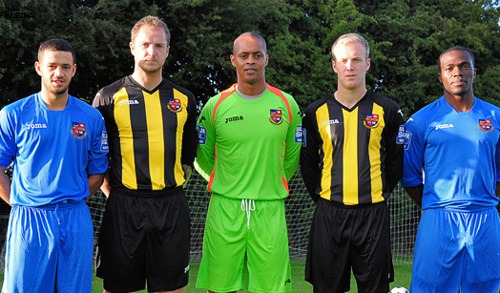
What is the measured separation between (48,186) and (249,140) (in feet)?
4.18

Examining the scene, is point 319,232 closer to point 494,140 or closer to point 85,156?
point 494,140

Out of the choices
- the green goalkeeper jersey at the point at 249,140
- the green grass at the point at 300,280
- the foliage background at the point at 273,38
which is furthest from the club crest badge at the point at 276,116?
the foliage background at the point at 273,38

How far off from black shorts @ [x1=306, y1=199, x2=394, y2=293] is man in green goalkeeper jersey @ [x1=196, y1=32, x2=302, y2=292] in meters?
0.26

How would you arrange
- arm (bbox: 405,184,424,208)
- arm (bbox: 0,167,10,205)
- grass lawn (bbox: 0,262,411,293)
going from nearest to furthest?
arm (bbox: 0,167,10,205) < arm (bbox: 405,184,424,208) < grass lawn (bbox: 0,262,411,293)

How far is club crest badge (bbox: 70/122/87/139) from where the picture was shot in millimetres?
3766

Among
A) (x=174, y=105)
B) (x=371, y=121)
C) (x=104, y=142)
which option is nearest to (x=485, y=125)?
(x=371, y=121)

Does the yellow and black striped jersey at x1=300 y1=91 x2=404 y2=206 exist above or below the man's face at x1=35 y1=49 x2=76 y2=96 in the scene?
below

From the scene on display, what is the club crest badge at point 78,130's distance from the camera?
3.77 metres

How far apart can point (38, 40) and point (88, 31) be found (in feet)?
2.43

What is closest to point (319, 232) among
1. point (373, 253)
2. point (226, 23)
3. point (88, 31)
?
point (373, 253)

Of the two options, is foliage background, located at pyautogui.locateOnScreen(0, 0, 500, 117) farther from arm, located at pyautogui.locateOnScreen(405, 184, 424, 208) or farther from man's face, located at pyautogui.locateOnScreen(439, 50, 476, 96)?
man's face, located at pyautogui.locateOnScreen(439, 50, 476, 96)

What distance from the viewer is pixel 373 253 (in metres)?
3.98

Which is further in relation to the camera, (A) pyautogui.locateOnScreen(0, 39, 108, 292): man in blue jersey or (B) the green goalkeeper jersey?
(B) the green goalkeeper jersey

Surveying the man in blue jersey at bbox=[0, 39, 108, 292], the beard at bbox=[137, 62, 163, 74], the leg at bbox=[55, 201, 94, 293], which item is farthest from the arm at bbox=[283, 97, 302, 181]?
the leg at bbox=[55, 201, 94, 293]
